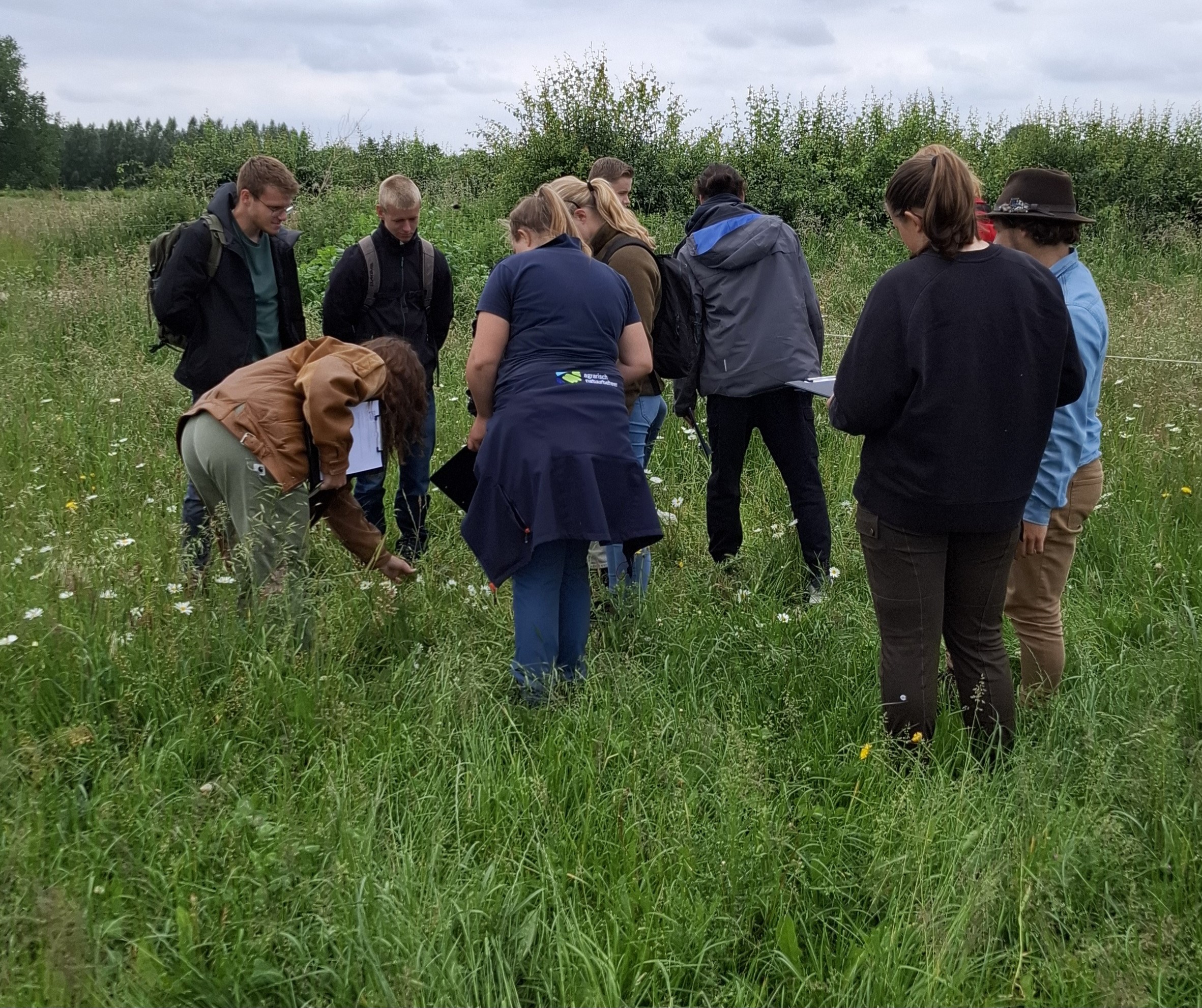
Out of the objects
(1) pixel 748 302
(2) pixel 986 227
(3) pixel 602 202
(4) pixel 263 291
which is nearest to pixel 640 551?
(1) pixel 748 302

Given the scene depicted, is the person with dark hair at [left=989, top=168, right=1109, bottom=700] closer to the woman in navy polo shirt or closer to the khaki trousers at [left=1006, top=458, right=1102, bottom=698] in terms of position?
the khaki trousers at [left=1006, top=458, right=1102, bottom=698]

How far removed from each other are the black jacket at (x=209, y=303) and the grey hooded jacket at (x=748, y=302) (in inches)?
85.0

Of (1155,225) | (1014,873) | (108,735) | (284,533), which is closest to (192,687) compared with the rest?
(108,735)

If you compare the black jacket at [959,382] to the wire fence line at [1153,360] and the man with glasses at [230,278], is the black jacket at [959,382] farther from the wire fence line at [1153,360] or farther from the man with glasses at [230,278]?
the wire fence line at [1153,360]

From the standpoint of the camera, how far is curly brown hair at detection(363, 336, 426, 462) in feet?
12.5

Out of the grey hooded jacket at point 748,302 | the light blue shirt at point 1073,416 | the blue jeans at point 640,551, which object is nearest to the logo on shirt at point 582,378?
the blue jeans at point 640,551

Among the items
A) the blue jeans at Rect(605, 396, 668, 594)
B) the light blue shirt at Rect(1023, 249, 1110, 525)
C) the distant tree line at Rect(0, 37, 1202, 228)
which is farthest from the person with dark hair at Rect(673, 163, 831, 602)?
the distant tree line at Rect(0, 37, 1202, 228)

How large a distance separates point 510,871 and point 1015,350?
2.00 metres

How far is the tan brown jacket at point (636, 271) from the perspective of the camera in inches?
179

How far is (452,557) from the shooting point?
5.09m

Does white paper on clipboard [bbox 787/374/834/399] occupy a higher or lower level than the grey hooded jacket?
lower

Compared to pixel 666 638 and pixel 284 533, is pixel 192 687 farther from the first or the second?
pixel 666 638

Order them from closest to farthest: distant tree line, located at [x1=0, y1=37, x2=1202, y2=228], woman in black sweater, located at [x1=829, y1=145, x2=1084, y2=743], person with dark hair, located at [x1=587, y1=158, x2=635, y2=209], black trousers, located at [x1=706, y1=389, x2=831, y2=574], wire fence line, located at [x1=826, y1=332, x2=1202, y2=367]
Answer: woman in black sweater, located at [x1=829, y1=145, x2=1084, y2=743]
black trousers, located at [x1=706, y1=389, x2=831, y2=574]
person with dark hair, located at [x1=587, y1=158, x2=635, y2=209]
wire fence line, located at [x1=826, y1=332, x2=1202, y2=367]
distant tree line, located at [x1=0, y1=37, x2=1202, y2=228]

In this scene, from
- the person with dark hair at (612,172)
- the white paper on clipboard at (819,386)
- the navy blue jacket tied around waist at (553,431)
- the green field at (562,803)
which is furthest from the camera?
the person with dark hair at (612,172)
